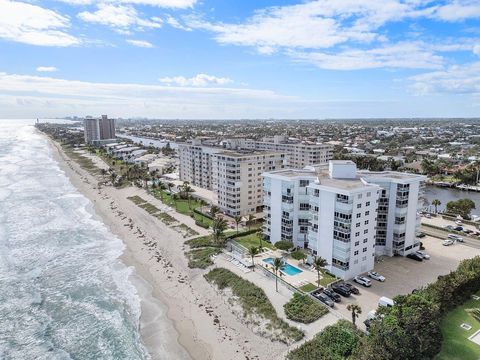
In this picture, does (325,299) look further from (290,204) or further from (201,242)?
(201,242)

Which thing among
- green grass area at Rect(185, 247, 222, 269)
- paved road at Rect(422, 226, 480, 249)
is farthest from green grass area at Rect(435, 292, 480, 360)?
green grass area at Rect(185, 247, 222, 269)

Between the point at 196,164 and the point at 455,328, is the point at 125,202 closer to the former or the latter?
the point at 196,164

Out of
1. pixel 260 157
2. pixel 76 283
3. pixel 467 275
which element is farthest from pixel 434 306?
pixel 260 157

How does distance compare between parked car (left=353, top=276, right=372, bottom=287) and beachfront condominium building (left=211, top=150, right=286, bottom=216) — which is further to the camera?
beachfront condominium building (left=211, top=150, right=286, bottom=216)

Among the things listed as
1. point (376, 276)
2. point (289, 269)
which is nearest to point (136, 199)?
point (289, 269)

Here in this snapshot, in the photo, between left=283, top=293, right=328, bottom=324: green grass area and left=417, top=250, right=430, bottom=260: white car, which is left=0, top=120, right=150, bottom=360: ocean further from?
left=417, top=250, right=430, bottom=260: white car

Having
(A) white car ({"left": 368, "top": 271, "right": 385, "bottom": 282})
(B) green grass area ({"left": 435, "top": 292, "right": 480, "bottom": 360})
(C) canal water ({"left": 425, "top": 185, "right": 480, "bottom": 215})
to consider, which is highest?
(A) white car ({"left": 368, "top": 271, "right": 385, "bottom": 282})
